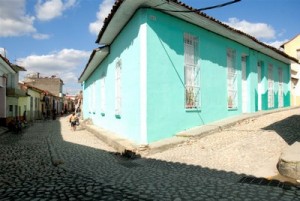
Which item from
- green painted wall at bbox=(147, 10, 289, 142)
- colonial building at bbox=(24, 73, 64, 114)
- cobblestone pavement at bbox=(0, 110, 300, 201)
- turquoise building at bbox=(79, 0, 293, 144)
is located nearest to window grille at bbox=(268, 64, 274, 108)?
turquoise building at bbox=(79, 0, 293, 144)

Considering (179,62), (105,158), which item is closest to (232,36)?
(179,62)

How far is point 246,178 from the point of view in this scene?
5.43m

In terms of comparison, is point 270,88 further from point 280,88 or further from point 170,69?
point 170,69

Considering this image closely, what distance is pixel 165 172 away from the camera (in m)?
6.04

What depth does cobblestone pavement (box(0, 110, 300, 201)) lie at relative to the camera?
4.64 m

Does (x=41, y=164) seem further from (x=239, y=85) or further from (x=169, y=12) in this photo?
(x=239, y=85)

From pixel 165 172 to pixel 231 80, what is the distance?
292 inches

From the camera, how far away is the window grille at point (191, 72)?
9.89 m

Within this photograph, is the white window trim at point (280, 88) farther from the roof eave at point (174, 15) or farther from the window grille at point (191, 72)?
the window grille at point (191, 72)

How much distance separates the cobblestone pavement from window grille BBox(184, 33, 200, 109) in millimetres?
1480

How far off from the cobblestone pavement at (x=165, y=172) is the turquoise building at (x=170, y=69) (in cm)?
124

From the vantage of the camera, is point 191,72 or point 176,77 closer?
point 176,77

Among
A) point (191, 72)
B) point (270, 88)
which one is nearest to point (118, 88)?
point (191, 72)

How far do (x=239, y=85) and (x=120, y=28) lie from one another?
5720 millimetres
